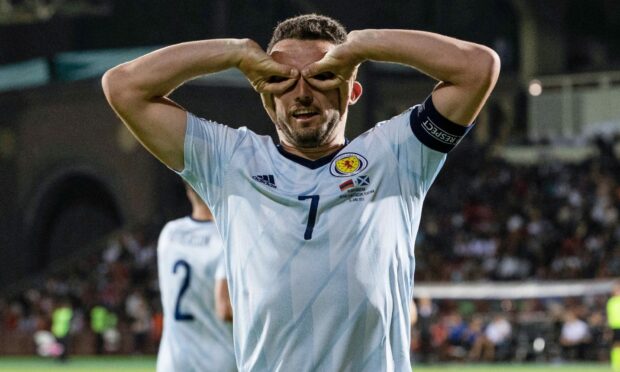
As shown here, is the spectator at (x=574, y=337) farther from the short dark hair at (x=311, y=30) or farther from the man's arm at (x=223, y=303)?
the short dark hair at (x=311, y=30)

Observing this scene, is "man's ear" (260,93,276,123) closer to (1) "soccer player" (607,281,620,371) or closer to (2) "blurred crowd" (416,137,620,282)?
(1) "soccer player" (607,281,620,371)

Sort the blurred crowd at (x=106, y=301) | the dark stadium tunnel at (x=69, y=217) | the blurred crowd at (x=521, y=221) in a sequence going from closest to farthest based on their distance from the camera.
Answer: the blurred crowd at (x=521, y=221) → the blurred crowd at (x=106, y=301) → the dark stadium tunnel at (x=69, y=217)

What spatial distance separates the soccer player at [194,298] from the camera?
25.2ft

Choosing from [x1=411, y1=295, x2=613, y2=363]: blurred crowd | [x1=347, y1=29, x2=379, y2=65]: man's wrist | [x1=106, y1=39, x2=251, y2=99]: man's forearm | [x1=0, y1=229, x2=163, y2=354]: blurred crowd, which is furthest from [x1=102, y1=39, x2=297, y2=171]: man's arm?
[x1=0, y1=229, x2=163, y2=354]: blurred crowd

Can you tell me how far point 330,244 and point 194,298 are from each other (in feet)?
12.9

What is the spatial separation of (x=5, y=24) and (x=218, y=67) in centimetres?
2943

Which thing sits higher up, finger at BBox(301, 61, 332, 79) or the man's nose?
finger at BBox(301, 61, 332, 79)

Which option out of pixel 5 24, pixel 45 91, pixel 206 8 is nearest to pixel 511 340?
pixel 206 8

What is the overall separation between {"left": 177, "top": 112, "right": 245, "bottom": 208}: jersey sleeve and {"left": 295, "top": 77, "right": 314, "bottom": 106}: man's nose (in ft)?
1.15

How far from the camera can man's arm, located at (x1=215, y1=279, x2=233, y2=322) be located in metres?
7.23

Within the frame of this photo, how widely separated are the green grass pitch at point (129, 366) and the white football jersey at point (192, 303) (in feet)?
48.5

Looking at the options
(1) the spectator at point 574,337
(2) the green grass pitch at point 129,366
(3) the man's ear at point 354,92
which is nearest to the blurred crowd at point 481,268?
(1) the spectator at point 574,337

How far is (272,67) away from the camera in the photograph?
3.96 m

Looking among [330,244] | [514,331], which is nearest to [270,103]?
[330,244]
